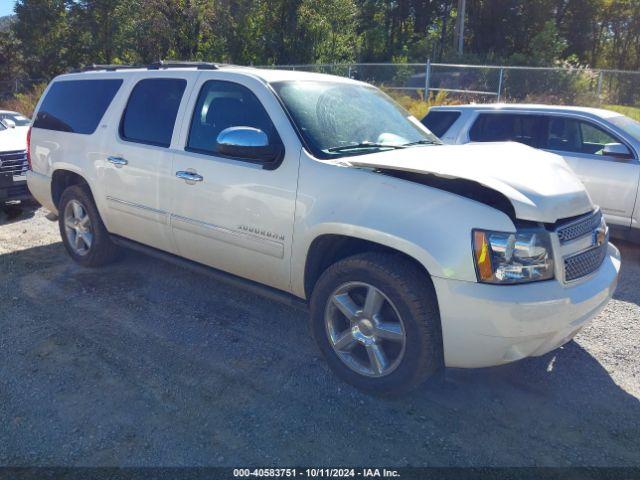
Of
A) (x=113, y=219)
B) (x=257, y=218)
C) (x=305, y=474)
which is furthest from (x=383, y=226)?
(x=113, y=219)

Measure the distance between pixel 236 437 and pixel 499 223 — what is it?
183 cm

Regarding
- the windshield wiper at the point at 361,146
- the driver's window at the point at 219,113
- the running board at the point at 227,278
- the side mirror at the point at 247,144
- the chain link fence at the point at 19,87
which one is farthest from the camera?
the chain link fence at the point at 19,87

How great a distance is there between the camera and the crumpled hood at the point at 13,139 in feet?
26.6

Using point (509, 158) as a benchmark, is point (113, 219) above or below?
below

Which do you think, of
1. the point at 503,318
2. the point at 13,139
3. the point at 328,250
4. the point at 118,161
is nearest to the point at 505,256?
the point at 503,318

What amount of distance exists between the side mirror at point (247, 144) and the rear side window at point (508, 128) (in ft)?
13.8

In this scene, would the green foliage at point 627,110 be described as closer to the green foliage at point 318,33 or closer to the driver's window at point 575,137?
the green foliage at point 318,33

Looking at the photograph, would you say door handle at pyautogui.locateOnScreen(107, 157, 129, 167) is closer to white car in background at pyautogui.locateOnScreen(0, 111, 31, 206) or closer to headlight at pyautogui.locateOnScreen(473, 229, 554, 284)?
headlight at pyautogui.locateOnScreen(473, 229, 554, 284)

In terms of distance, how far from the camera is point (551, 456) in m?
2.89

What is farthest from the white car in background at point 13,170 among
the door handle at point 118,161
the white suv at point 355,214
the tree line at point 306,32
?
the tree line at point 306,32

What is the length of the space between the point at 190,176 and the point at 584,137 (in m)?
4.89

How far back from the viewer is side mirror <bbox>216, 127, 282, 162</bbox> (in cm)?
365

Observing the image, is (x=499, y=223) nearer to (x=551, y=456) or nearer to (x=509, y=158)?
(x=509, y=158)

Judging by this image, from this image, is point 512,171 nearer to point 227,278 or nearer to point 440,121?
point 227,278
